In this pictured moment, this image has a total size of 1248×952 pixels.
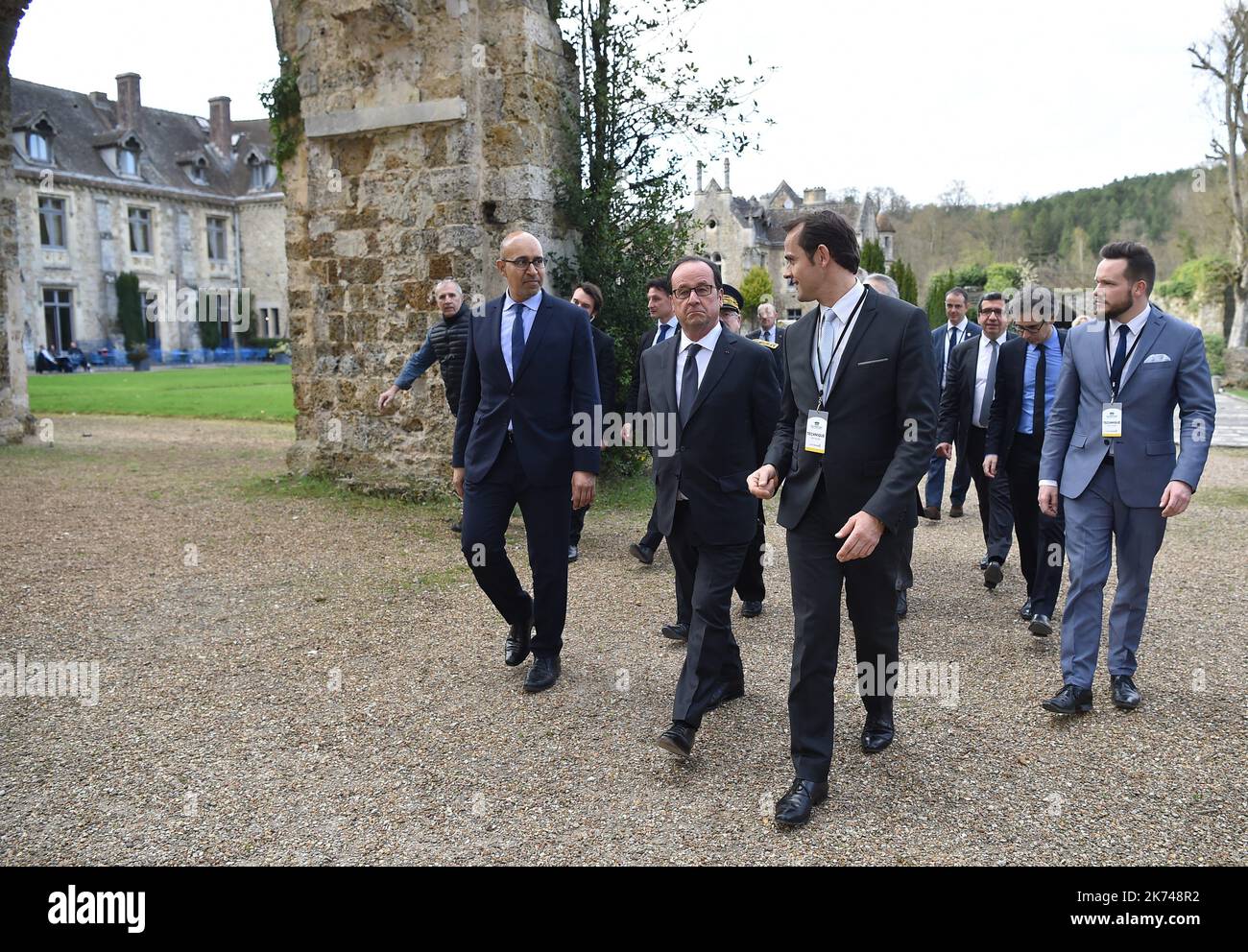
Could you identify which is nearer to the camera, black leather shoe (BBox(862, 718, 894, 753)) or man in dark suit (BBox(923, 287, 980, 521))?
black leather shoe (BBox(862, 718, 894, 753))

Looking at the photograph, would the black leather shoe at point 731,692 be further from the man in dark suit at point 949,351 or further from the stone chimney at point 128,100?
the stone chimney at point 128,100

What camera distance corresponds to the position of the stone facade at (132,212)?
43.5m

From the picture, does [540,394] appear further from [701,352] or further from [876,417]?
[876,417]

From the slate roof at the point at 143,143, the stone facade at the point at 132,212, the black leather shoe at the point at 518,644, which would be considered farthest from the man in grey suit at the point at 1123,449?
the slate roof at the point at 143,143

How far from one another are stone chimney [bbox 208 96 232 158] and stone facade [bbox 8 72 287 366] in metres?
0.05

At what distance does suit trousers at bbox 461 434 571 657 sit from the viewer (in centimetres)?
497

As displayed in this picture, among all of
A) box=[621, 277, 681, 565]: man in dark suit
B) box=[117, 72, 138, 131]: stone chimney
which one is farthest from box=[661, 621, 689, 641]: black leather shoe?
box=[117, 72, 138, 131]: stone chimney

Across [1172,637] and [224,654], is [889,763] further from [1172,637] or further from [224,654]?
[224,654]

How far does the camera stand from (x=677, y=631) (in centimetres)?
585

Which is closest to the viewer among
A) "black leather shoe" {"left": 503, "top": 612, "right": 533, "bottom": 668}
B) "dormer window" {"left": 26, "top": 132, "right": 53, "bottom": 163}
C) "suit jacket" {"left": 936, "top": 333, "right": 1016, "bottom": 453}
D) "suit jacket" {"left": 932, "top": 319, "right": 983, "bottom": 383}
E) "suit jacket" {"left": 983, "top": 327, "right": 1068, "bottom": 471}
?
"black leather shoe" {"left": 503, "top": 612, "right": 533, "bottom": 668}

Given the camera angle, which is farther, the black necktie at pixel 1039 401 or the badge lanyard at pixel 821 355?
the black necktie at pixel 1039 401

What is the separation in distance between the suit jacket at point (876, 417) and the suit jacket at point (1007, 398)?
10.5 feet

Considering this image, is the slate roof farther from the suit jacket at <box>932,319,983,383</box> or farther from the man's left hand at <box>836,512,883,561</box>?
the man's left hand at <box>836,512,883,561</box>

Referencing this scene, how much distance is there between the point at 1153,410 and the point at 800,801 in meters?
2.54
